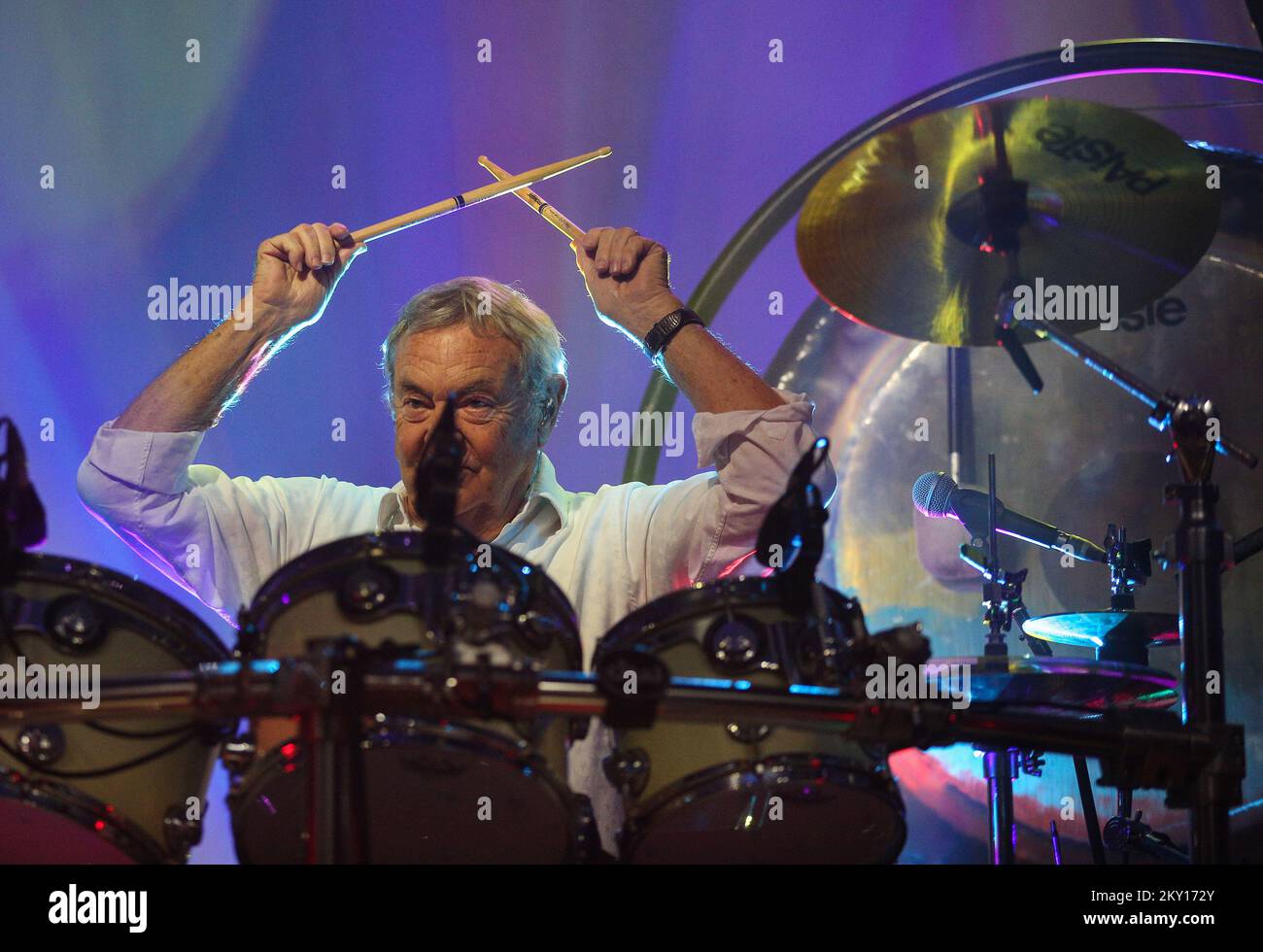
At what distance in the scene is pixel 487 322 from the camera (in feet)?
8.10

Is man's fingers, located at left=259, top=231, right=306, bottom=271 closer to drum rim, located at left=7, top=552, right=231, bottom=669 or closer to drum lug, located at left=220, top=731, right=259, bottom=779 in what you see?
drum rim, located at left=7, top=552, right=231, bottom=669

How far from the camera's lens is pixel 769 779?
1.46 m

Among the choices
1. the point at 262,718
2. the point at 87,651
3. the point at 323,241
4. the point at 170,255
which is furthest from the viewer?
the point at 170,255

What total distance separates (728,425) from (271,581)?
92 cm

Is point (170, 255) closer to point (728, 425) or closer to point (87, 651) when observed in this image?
point (728, 425)

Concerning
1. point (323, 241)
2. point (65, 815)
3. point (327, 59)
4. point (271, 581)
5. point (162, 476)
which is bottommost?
point (65, 815)

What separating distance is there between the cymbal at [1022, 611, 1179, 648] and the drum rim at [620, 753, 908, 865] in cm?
113

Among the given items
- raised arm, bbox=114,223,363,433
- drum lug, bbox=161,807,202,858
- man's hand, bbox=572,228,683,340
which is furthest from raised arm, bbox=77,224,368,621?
drum lug, bbox=161,807,202,858

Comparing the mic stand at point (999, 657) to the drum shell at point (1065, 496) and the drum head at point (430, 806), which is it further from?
the drum head at point (430, 806)

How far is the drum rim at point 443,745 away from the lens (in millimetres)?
1320

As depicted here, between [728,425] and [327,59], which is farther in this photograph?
[327,59]

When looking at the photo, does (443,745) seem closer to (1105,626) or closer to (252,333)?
(252,333)

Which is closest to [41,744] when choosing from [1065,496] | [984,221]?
[984,221]
